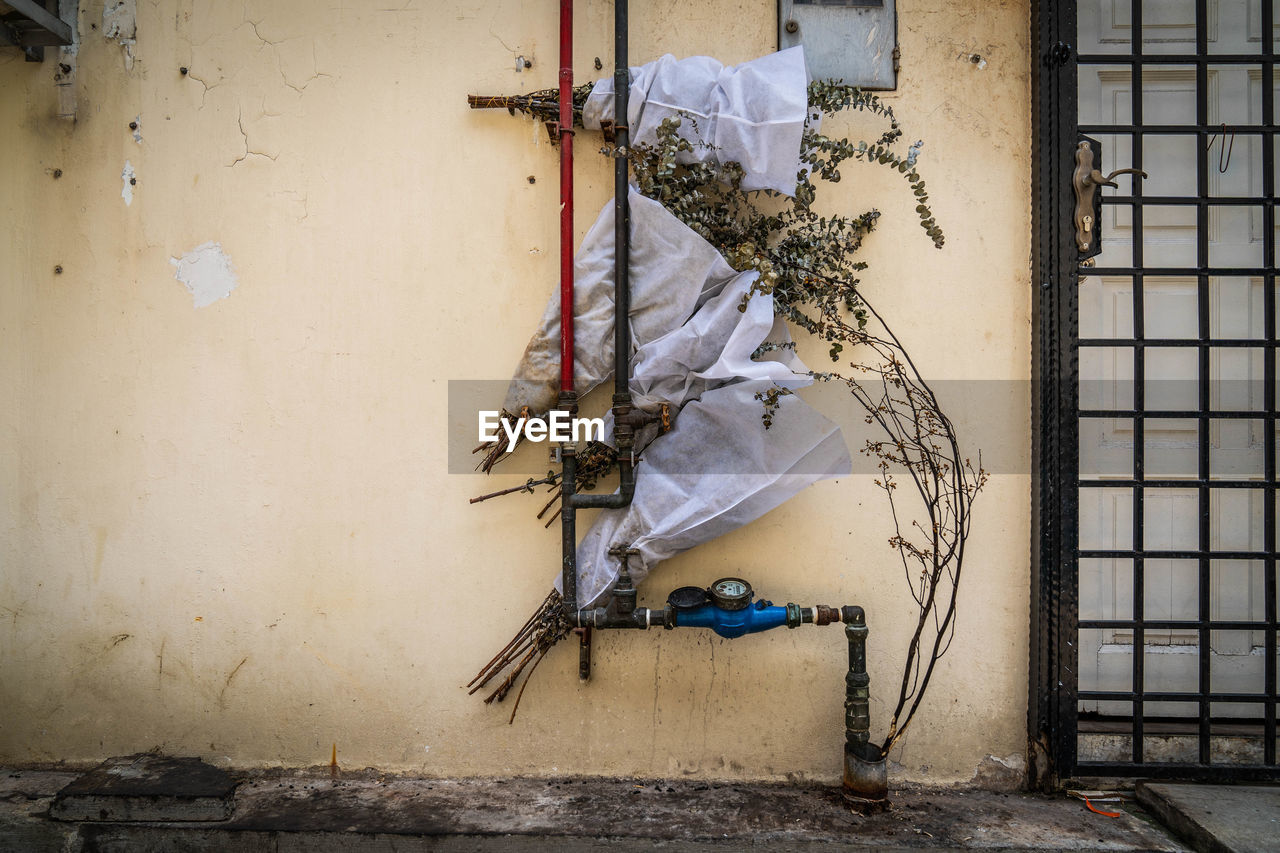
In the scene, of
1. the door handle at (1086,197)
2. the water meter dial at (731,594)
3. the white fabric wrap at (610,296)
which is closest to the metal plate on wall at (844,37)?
the door handle at (1086,197)

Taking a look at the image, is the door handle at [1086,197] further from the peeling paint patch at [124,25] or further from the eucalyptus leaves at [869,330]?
the peeling paint patch at [124,25]

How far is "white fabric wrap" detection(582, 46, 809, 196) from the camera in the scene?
109 inches

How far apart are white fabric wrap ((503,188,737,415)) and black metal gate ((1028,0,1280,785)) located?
1346 millimetres

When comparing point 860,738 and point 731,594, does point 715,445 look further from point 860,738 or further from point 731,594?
point 860,738

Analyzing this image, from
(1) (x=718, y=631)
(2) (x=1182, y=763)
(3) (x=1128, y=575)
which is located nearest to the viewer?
(1) (x=718, y=631)

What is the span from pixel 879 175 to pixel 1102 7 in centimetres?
118

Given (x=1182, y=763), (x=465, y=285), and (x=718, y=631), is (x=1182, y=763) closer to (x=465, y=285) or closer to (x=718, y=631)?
(x=718, y=631)

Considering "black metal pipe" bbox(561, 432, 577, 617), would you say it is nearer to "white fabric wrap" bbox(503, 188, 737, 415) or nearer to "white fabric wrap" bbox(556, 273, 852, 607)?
"white fabric wrap" bbox(556, 273, 852, 607)

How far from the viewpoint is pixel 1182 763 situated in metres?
2.96

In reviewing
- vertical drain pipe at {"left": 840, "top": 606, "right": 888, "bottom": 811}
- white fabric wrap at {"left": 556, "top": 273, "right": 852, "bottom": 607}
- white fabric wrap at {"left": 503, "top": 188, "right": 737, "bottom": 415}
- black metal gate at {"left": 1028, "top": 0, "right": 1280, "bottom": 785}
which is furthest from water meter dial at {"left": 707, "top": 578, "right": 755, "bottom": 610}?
black metal gate at {"left": 1028, "top": 0, "right": 1280, "bottom": 785}

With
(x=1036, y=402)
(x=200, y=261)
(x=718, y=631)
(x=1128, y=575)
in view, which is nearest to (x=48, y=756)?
(x=200, y=261)

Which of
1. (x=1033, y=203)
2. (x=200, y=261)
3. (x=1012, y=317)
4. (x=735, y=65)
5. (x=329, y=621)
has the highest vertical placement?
(x=735, y=65)

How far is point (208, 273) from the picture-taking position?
3123 millimetres

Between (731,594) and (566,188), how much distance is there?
1617 millimetres
